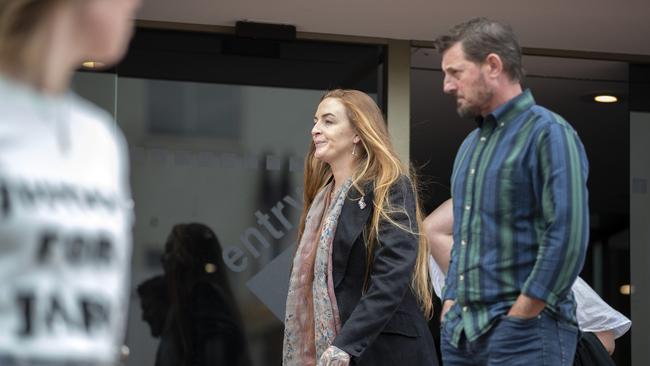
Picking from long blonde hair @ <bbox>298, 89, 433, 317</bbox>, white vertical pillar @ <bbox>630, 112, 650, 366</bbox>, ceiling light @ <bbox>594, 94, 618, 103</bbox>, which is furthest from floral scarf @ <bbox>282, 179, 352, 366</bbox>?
ceiling light @ <bbox>594, 94, 618, 103</bbox>

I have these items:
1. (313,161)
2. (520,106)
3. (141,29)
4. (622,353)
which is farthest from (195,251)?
(520,106)

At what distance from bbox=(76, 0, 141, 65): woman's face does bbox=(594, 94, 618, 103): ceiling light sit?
7.10 m

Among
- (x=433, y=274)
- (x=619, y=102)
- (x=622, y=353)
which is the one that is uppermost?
(x=619, y=102)

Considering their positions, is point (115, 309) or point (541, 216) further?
point (541, 216)

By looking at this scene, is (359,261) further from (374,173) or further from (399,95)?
(399,95)

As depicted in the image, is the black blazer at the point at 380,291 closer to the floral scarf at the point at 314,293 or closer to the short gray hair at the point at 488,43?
the floral scarf at the point at 314,293

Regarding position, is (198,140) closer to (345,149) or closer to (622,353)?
(345,149)

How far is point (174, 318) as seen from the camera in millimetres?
7438

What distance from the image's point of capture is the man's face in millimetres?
3824

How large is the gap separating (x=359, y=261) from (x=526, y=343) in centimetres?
139

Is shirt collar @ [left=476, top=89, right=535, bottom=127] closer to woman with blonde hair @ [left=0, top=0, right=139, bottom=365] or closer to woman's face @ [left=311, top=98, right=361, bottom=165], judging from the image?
woman's face @ [left=311, top=98, right=361, bottom=165]

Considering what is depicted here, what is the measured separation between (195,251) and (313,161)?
235 centimetres

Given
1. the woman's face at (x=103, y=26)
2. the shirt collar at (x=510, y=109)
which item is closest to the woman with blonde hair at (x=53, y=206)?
the woman's face at (x=103, y=26)

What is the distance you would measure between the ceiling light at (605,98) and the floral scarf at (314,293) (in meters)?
3.95
